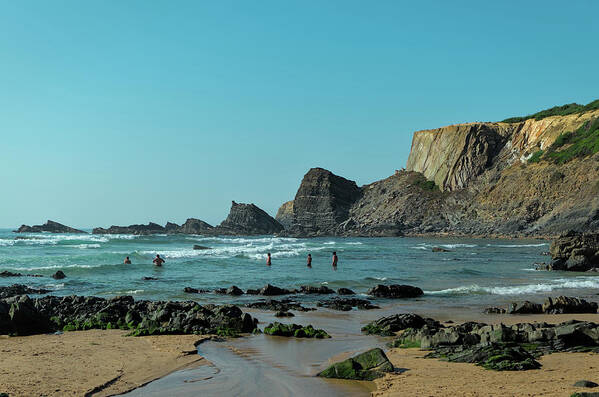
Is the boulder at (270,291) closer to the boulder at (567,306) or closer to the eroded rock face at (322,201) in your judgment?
the boulder at (567,306)

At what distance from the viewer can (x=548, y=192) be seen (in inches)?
2968

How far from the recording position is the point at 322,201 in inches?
5044

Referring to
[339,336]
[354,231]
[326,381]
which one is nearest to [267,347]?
[339,336]

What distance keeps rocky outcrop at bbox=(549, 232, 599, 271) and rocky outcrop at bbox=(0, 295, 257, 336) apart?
23735 millimetres

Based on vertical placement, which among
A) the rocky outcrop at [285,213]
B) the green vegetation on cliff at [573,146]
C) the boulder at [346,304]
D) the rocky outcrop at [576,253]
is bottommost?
the boulder at [346,304]

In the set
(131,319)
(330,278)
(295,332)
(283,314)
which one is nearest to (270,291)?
(283,314)

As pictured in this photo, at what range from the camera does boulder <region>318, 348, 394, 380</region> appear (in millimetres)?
8633

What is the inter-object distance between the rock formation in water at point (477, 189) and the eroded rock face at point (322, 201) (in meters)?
0.25

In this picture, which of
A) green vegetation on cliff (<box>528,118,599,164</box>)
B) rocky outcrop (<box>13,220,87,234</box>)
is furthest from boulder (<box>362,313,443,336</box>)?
rocky outcrop (<box>13,220,87,234</box>)

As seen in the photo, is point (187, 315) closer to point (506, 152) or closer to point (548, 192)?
point (548, 192)

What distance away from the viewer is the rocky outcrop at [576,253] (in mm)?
30422

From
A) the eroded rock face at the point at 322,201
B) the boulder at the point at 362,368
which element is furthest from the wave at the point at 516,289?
the eroded rock face at the point at 322,201

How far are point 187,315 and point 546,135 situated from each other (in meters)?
88.1

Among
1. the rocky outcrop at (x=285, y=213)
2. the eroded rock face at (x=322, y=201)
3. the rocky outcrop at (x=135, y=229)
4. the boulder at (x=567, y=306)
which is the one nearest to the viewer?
the boulder at (x=567, y=306)
